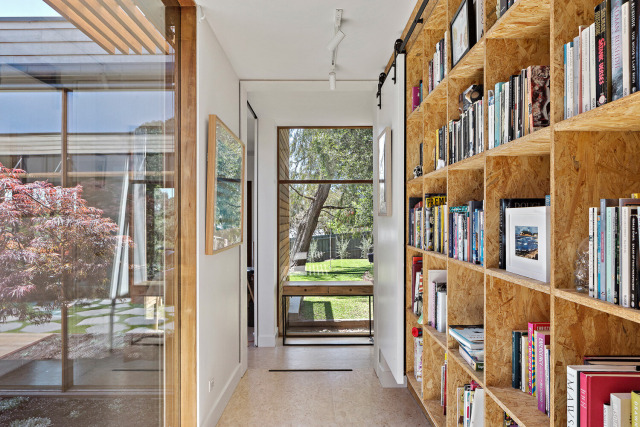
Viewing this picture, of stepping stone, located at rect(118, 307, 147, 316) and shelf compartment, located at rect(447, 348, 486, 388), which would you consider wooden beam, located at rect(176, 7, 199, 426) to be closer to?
stepping stone, located at rect(118, 307, 147, 316)

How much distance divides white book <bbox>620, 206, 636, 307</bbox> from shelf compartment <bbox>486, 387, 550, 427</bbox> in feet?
1.90

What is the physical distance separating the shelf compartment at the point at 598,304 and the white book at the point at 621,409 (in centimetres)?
21

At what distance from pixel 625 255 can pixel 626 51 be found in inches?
18.1

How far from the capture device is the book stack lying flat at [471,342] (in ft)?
6.23

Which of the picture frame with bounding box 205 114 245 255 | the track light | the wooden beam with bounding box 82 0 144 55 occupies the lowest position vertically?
the picture frame with bounding box 205 114 245 255

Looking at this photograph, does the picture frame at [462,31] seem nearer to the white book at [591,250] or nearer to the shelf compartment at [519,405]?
the white book at [591,250]

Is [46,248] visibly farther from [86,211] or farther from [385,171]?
[385,171]

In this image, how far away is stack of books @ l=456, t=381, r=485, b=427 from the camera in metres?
1.91

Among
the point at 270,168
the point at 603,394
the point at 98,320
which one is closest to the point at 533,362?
the point at 603,394

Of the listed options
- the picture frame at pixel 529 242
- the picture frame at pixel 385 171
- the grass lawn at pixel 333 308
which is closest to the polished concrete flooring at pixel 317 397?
the grass lawn at pixel 333 308

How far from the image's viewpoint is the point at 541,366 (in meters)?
1.47

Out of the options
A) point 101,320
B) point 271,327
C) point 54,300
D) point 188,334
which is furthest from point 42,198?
point 271,327

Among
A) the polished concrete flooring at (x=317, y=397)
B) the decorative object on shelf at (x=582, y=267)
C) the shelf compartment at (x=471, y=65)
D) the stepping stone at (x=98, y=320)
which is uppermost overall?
the shelf compartment at (x=471, y=65)

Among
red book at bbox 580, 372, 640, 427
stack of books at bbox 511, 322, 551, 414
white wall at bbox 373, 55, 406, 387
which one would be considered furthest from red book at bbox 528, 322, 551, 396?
white wall at bbox 373, 55, 406, 387
